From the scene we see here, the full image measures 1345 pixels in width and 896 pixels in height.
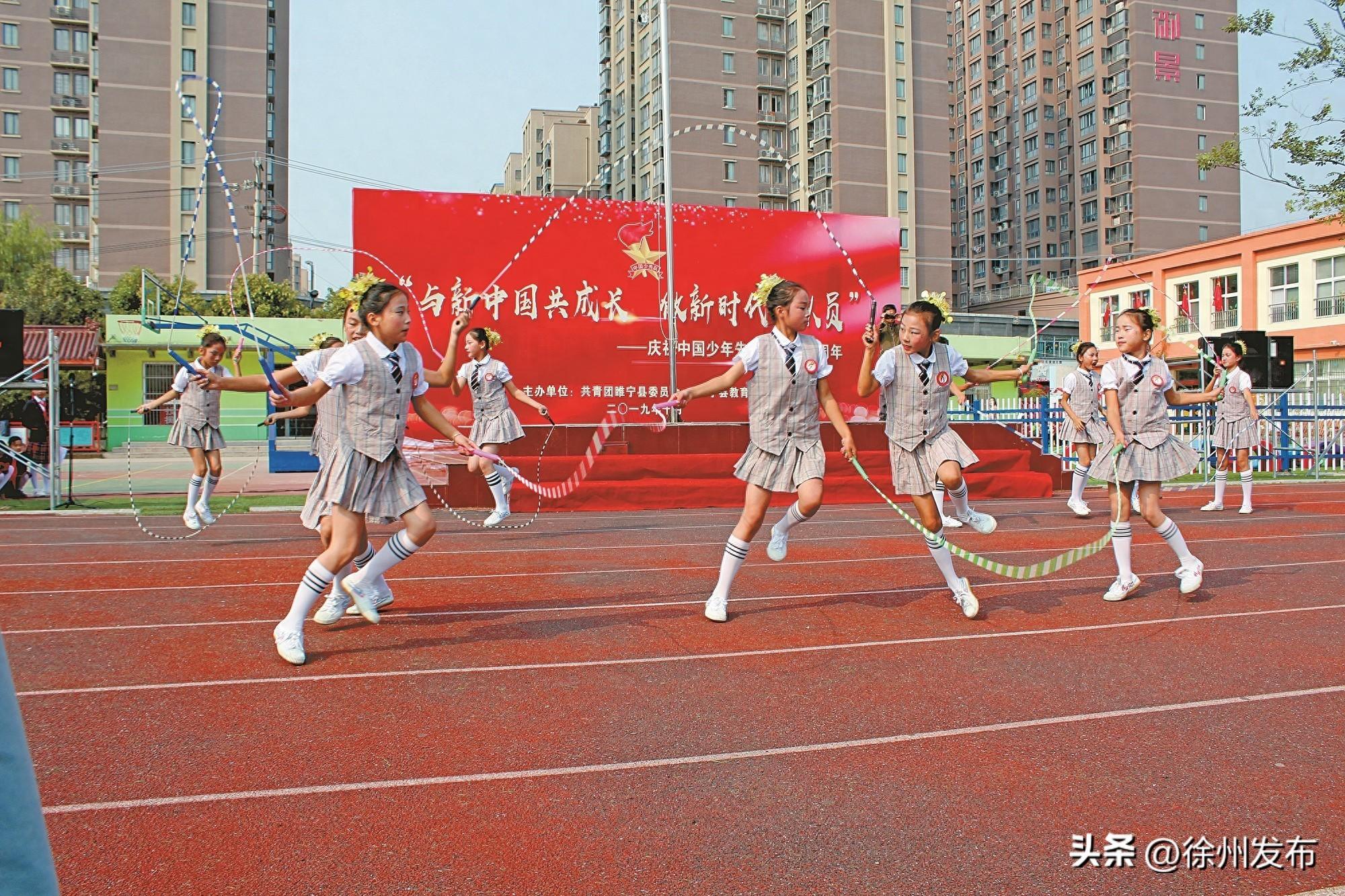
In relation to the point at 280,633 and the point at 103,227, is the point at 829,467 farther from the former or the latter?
the point at 103,227

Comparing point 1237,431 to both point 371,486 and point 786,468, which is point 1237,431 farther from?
point 371,486

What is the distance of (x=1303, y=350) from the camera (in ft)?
121

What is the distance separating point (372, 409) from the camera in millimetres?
5711

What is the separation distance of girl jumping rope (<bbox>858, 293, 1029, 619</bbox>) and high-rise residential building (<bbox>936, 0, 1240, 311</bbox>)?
59.7 m

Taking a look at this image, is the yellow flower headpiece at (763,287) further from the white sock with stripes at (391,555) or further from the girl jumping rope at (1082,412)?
the white sock with stripes at (391,555)

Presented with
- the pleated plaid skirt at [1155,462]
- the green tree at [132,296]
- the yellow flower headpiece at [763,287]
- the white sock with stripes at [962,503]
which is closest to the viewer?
the pleated plaid skirt at [1155,462]

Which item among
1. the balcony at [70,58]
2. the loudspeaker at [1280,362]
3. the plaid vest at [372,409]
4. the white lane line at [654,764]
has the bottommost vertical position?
the white lane line at [654,764]

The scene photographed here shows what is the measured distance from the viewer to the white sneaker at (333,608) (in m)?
6.39

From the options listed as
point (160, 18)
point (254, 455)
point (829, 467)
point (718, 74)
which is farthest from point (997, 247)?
point (829, 467)

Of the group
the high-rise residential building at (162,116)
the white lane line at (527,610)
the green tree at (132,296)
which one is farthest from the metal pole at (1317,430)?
the high-rise residential building at (162,116)

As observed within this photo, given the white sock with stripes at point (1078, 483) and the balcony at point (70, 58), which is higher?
the balcony at point (70, 58)

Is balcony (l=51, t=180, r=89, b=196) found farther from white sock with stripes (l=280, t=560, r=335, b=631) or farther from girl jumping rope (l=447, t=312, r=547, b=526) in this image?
white sock with stripes (l=280, t=560, r=335, b=631)

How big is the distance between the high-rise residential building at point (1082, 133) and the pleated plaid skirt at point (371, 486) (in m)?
61.8

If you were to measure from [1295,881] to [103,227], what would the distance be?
2478 inches
